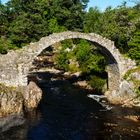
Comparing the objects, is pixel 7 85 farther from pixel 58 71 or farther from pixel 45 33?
pixel 45 33

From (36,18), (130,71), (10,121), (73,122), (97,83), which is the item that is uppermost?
(36,18)

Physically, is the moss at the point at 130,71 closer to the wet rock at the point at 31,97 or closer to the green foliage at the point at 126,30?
the green foliage at the point at 126,30

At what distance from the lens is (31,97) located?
47.4m

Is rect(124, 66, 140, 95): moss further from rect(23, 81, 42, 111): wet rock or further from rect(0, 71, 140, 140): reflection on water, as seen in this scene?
rect(23, 81, 42, 111): wet rock

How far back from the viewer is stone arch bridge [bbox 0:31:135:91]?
48.8 meters

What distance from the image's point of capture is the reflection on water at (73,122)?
133ft

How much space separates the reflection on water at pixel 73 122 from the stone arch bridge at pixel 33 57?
4.67 meters

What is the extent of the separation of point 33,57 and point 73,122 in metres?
10.4

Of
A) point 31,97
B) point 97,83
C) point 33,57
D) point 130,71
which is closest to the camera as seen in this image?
point 31,97

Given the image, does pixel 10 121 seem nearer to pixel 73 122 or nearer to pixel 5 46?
pixel 73 122

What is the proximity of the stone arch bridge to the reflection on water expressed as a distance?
4.67m

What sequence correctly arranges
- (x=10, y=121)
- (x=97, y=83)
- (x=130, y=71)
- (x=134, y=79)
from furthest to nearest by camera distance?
(x=97, y=83), (x=130, y=71), (x=134, y=79), (x=10, y=121)

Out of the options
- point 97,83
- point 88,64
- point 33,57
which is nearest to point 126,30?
point 88,64

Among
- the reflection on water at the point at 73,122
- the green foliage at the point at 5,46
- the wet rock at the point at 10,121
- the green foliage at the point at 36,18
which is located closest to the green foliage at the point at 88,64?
the reflection on water at the point at 73,122
